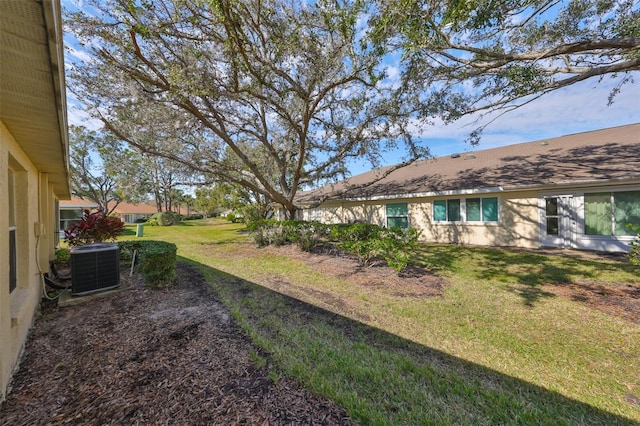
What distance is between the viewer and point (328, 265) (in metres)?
7.62

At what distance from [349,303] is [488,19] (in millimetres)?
6234

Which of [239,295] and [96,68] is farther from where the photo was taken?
[96,68]

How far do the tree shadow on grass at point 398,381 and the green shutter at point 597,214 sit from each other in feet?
30.3

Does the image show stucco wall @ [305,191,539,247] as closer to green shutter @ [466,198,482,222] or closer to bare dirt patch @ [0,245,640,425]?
green shutter @ [466,198,482,222]

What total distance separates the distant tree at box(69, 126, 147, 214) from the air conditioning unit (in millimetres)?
4248

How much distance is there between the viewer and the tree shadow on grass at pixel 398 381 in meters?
2.16

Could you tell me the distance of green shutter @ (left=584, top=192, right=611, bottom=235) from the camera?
8391 millimetres

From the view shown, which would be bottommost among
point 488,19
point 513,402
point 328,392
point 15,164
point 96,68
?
point 513,402

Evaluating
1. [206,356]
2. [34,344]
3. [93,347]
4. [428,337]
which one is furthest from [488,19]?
[34,344]

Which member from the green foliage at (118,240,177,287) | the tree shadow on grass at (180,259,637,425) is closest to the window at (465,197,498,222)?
the tree shadow on grass at (180,259,637,425)

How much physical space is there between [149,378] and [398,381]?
2550 millimetres

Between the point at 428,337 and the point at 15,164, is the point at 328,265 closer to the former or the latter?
the point at 428,337

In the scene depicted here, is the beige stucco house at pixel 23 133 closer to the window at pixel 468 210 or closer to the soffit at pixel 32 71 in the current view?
the soffit at pixel 32 71

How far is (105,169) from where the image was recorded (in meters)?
16.0
